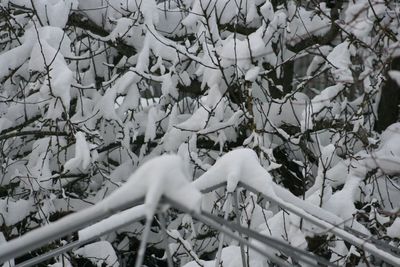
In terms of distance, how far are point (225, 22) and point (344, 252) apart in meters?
1.92

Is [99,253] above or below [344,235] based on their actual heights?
below

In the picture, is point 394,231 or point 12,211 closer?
point 394,231

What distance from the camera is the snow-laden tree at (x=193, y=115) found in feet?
12.3

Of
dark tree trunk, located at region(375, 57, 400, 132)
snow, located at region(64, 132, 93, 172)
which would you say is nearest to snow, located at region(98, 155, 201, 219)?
snow, located at region(64, 132, 93, 172)

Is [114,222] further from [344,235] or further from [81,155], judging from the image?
[81,155]

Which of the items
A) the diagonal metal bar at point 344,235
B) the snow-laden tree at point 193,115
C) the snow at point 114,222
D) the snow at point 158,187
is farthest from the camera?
the snow-laden tree at point 193,115

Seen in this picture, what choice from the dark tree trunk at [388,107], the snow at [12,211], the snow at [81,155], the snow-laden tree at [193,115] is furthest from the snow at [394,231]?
the snow at [12,211]

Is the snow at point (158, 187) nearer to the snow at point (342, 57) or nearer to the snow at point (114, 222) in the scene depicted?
the snow at point (114, 222)

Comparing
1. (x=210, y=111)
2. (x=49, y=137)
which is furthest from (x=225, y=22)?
(x=49, y=137)

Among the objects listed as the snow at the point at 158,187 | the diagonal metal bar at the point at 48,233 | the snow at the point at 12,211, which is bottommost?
the snow at the point at 12,211

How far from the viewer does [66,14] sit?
4.21m

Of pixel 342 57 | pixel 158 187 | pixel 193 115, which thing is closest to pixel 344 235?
pixel 158 187

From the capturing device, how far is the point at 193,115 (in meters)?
4.25

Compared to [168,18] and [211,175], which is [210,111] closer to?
[168,18]
